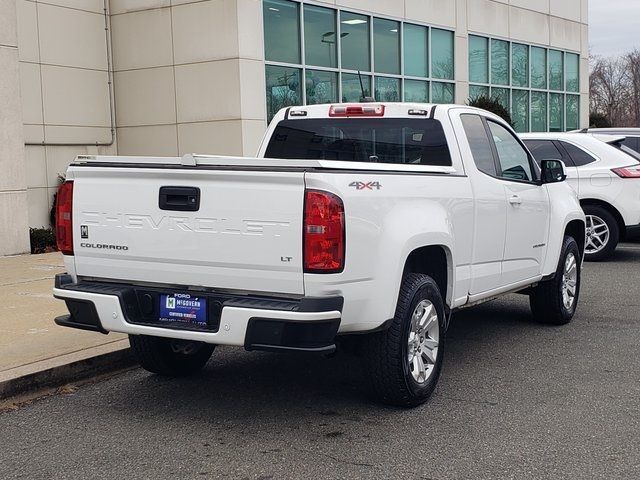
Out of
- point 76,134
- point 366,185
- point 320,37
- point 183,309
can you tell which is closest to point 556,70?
point 320,37

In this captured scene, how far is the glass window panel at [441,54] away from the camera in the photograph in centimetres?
2111

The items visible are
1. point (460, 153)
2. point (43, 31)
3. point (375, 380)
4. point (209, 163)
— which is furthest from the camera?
point (43, 31)

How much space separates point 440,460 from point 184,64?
13091 millimetres

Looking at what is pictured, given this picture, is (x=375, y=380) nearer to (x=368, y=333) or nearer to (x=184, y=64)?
(x=368, y=333)

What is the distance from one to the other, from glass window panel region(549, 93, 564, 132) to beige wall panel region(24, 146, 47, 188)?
649 inches

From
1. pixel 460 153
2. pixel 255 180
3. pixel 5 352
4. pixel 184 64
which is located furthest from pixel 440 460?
pixel 184 64

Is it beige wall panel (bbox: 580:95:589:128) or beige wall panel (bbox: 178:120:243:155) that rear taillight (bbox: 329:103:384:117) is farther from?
beige wall panel (bbox: 580:95:589:128)

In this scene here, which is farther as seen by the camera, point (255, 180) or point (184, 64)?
point (184, 64)

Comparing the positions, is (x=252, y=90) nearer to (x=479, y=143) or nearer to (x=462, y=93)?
(x=462, y=93)

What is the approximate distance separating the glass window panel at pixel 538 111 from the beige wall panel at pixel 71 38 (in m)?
13.6

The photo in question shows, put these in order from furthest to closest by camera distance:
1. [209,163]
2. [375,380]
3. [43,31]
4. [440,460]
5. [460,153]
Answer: [43,31]
[460,153]
[375,380]
[209,163]
[440,460]

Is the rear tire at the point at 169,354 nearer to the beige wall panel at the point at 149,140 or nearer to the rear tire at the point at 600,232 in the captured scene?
the rear tire at the point at 600,232

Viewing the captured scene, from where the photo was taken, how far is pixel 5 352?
6504mm

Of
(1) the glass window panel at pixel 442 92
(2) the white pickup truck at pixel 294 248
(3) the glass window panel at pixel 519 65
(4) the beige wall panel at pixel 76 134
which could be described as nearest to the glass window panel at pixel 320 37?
(1) the glass window panel at pixel 442 92
